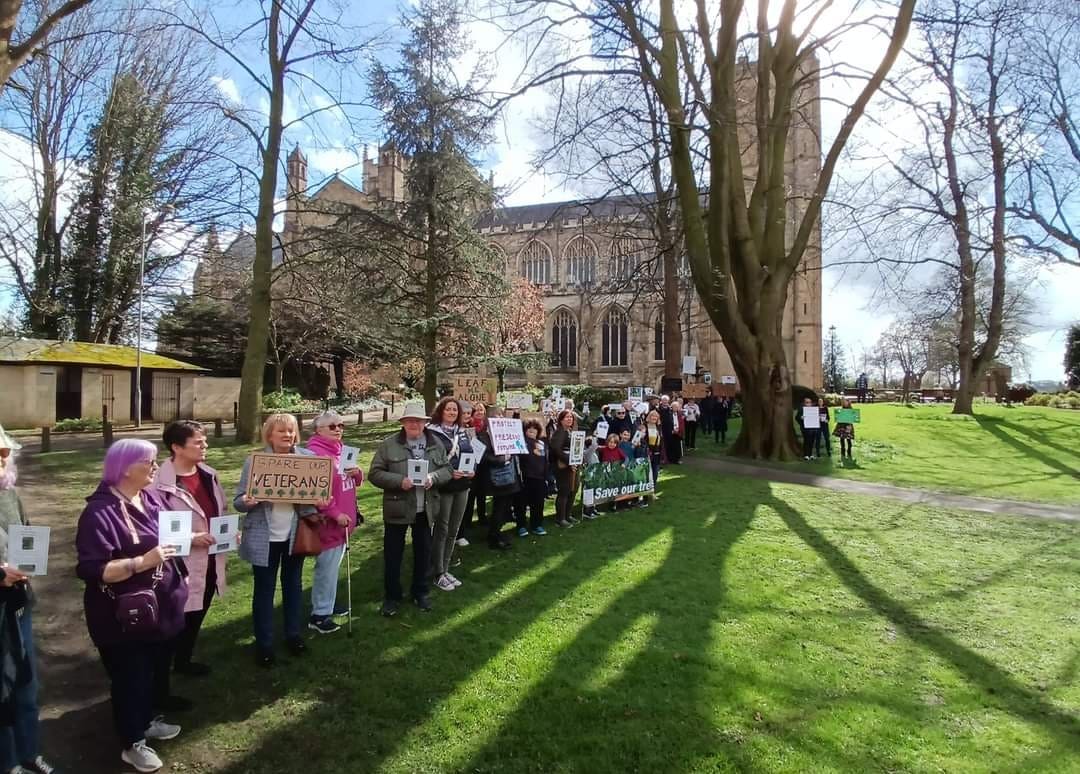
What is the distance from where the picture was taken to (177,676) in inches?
171

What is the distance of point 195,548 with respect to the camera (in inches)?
155

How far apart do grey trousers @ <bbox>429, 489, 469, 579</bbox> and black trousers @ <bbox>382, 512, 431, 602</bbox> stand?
31 centimetres

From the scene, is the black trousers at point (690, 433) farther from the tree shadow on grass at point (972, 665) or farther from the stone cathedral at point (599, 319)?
the stone cathedral at point (599, 319)

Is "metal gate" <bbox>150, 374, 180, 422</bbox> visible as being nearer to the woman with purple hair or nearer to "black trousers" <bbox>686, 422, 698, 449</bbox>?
"black trousers" <bbox>686, 422, 698, 449</bbox>

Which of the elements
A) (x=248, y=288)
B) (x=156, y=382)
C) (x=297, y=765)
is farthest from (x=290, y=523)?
(x=156, y=382)

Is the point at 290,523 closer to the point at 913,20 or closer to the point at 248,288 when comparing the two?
the point at 913,20

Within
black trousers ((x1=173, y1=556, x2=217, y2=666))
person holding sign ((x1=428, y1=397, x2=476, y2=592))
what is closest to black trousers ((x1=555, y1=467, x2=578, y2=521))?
person holding sign ((x1=428, y1=397, x2=476, y2=592))

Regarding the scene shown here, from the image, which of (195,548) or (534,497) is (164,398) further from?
(195,548)

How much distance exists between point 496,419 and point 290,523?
10.3ft

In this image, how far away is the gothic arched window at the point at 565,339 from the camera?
55.5 metres

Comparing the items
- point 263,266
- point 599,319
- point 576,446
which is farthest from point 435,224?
point 599,319

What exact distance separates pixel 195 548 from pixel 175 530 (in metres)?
0.76

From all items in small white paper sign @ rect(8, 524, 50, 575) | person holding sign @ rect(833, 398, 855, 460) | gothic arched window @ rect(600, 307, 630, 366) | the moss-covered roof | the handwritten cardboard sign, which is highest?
gothic arched window @ rect(600, 307, 630, 366)

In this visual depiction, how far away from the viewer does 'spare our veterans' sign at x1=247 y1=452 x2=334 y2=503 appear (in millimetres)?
4316
